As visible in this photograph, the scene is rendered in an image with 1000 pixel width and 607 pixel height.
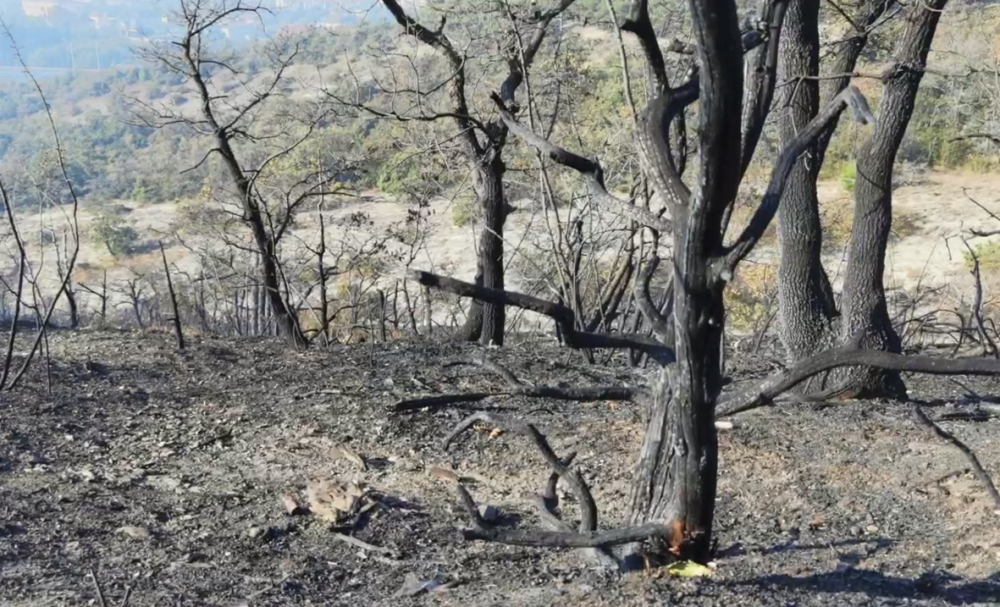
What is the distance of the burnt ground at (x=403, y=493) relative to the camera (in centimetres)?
318

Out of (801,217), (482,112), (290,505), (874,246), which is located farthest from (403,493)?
(482,112)

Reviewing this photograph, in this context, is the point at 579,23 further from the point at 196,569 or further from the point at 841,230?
the point at 841,230

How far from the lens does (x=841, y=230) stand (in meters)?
18.9

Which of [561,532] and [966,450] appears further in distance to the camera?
[966,450]

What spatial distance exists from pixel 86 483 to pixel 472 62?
586 centimetres

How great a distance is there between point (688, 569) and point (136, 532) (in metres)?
2.23

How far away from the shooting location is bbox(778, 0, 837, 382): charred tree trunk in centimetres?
591

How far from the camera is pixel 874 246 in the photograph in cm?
600

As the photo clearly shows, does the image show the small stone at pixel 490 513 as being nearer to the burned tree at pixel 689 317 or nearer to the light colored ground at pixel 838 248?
the burned tree at pixel 689 317

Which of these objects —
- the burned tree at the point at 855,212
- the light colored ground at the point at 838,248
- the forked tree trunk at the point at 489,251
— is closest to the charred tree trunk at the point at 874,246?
the burned tree at the point at 855,212

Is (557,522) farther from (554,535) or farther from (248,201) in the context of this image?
(248,201)

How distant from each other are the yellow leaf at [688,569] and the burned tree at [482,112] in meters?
5.26

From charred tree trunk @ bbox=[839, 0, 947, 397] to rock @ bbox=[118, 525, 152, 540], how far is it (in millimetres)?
4169

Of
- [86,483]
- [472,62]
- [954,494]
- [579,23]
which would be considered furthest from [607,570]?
[472,62]
